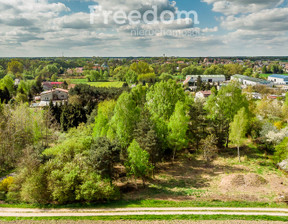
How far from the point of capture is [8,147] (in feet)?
94.5

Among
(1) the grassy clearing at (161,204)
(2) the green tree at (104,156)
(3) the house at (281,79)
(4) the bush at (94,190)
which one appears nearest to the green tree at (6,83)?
(1) the grassy clearing at (161,204)

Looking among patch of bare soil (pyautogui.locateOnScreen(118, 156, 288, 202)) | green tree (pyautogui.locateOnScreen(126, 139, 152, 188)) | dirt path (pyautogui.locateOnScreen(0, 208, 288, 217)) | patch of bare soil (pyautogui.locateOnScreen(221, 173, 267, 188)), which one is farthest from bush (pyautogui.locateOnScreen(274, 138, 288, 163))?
green tree (pyautogui.locateOnScreen(126, 139, 152, 188))

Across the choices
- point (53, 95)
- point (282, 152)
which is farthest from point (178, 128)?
point (53, 95)

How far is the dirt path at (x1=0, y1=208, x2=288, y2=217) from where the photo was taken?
1940 centimetres

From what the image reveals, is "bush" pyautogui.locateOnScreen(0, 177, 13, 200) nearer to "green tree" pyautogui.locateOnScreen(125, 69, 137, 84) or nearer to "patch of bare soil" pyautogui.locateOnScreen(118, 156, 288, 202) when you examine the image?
"patch of bare soil" pyautogui.locateOnScreen(118, 156, 288, 202)

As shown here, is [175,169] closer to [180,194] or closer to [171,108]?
[180,194]

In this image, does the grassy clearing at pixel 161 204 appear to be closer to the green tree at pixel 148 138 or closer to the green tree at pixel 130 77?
the green tree at pixel 148 138

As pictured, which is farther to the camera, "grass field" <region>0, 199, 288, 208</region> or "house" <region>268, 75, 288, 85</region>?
"house" <region>268, 75, 288, 85</region>

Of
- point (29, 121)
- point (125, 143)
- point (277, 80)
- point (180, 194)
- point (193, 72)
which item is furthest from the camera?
point (193, 72)

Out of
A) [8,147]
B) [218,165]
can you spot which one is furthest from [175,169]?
→ [8,147]

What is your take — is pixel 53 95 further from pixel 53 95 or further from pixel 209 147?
pixel 209 147

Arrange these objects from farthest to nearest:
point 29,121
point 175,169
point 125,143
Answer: point 29,121 → point 175,169 → point 125,143

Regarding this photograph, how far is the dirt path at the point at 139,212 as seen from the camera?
19402 mm

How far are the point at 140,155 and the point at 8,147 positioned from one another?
1869 cm
